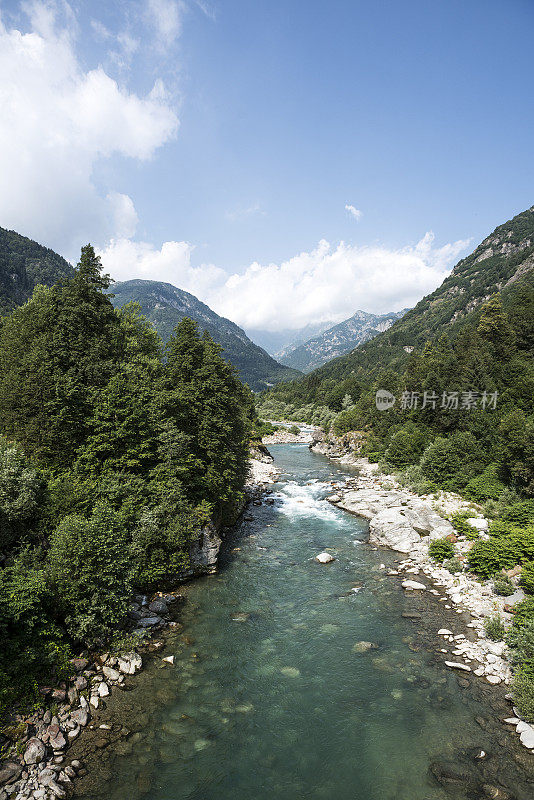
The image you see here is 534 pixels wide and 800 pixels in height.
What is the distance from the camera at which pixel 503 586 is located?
63.6 ft

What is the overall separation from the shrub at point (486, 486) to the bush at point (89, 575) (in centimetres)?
2922

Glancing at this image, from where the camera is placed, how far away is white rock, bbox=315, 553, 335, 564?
83.1 feet

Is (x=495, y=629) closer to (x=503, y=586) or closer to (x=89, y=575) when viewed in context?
(x=503, y=586)

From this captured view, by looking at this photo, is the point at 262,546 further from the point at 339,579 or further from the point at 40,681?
the point at 40,681

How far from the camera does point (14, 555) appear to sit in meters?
15.5


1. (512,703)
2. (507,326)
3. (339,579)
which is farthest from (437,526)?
(507,326)

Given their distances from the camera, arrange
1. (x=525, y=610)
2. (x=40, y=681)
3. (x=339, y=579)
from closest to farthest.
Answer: (x=40, y=681), (x=525, y=610), (x=339, y=579)

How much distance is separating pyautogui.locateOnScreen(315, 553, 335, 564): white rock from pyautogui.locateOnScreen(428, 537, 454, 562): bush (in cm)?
680

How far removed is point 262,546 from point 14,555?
55.2 feet

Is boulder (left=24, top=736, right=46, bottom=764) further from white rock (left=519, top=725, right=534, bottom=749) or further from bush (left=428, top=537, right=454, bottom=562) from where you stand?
bush (left=428, top=537, right=454, bottom=562)

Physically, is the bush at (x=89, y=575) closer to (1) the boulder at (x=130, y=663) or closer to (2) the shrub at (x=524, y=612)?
(1) the boulder at (x=130, y=663)

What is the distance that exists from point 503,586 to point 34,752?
839 inches

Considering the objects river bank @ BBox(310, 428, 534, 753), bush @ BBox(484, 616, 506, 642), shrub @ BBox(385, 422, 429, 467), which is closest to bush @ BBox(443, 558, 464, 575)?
river bank @ BBox(310, 428, 534, 753)

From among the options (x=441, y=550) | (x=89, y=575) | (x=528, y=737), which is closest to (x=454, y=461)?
(x=441, y=550)
